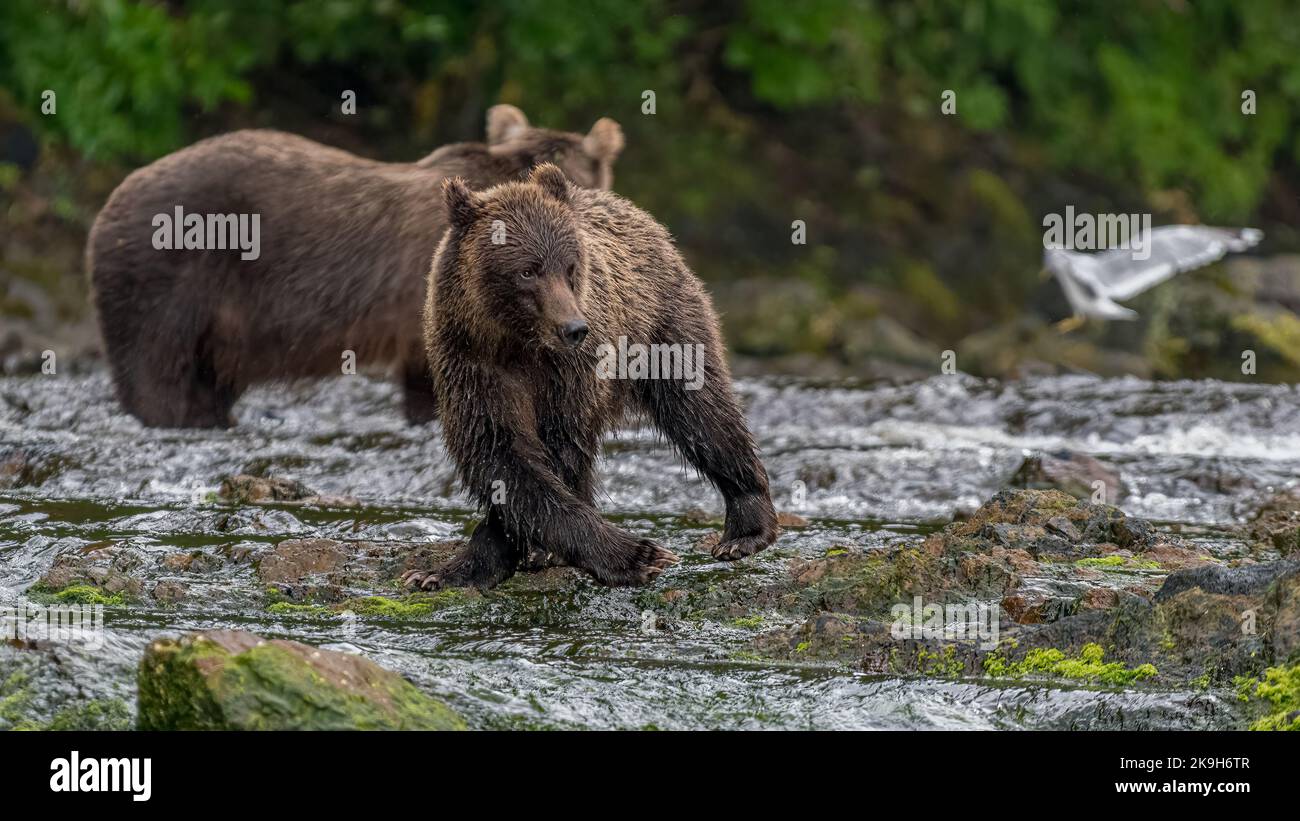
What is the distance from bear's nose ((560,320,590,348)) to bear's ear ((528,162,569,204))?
0.58 meters

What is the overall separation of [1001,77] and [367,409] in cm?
738

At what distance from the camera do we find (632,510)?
26.8 feet

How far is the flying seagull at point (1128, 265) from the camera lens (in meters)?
11.3

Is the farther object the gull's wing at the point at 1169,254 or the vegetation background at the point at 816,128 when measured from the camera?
the vegetation background at the point at 816,128

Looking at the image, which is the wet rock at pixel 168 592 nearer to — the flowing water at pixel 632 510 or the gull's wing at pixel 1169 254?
the flowing water at pixel 632 510

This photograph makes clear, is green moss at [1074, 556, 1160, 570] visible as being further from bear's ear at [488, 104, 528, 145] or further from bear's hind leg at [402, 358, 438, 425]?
bear's ear at [488, 104, 528, 145]

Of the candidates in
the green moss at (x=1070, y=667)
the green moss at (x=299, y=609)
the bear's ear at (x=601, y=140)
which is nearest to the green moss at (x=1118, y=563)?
the green moss at (x=1070, y=667)

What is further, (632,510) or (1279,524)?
(632,510)

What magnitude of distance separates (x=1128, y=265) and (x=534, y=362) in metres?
6.63

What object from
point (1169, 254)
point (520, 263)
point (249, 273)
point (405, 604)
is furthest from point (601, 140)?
point (405, 604)

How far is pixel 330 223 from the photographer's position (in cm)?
989

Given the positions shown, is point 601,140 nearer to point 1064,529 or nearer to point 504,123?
point 504,123
